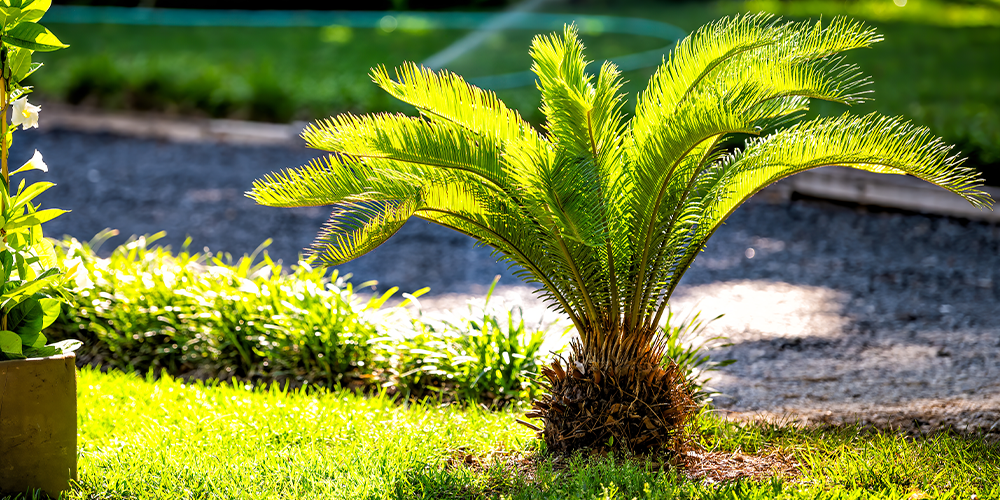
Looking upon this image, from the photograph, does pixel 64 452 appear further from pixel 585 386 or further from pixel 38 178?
pixel 38 178

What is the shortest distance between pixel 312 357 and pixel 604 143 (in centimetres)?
227

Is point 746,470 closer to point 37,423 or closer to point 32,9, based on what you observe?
point 37,423

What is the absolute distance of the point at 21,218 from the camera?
2.82m

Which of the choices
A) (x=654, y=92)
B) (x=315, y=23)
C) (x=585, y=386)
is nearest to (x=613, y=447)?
(x=585, y=386)

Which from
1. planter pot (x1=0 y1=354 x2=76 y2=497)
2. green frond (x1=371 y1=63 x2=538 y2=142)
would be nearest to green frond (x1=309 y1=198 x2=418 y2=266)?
green frond (x1=371 y1=63 x2=538 y2=142)

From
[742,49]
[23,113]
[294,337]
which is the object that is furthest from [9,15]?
[742,49]

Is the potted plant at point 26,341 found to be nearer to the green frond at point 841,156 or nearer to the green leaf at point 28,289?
the green leaf at point 28,289

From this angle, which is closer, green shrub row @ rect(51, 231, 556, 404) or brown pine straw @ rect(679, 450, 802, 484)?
brown pine straw @ rect(679, 450, 802, 484)

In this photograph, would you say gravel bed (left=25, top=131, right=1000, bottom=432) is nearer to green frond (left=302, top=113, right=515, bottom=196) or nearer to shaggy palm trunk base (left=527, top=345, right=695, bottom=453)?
shaggy palm trunk base (left=527, top=345, right=695, bottom=453)

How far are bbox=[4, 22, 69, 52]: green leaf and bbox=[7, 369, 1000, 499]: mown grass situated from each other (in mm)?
1552

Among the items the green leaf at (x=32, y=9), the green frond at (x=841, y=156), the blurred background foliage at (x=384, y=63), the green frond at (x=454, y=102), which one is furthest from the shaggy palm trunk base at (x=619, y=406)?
the blurred background foliage at (x=384, y=63)

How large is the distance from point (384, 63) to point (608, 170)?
8.98m

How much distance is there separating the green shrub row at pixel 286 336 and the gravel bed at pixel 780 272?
1.08 meters

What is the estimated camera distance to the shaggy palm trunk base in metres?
3.17
